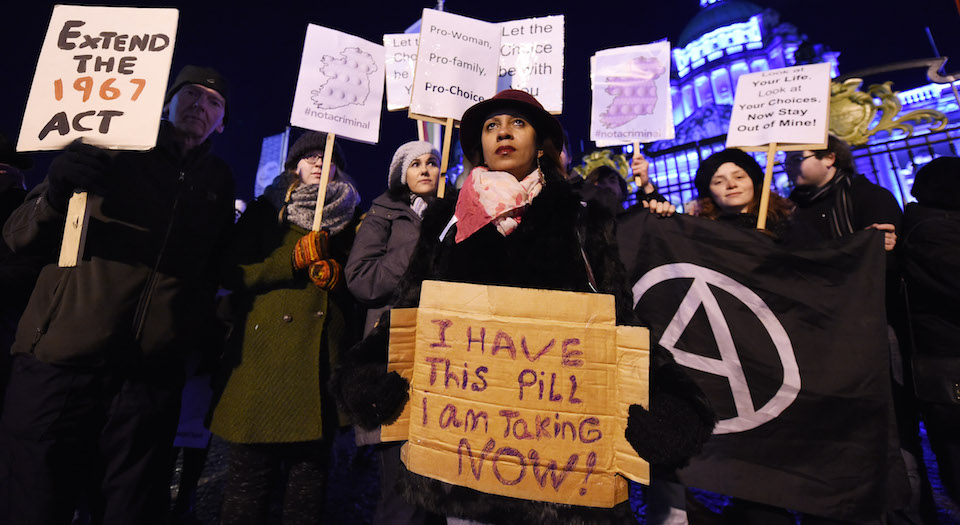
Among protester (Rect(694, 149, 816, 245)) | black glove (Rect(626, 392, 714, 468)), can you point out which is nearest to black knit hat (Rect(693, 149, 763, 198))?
protester (Rect(694, 149, 816, 245))

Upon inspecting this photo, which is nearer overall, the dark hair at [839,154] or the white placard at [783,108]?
the white placard at [783,108]

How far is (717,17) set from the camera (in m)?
48.2

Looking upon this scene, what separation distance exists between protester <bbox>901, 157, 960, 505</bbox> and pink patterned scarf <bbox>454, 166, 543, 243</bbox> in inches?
87.1

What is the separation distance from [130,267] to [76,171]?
512 mm

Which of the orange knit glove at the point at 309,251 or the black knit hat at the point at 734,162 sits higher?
the black knit hat at the point at 734,162

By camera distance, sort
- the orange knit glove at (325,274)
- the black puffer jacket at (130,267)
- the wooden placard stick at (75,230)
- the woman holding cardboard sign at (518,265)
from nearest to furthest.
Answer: the woman holding cardboard sign at (518,265)
the wooden placard stick at (75,230)
the black puffer jacket at (130,267)
the orange knit glove at (325,274)

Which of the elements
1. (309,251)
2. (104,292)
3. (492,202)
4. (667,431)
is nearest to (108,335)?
(104,292)

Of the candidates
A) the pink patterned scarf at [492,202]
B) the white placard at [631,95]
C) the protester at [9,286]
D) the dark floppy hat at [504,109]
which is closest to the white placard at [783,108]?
the white placard at [631,95]

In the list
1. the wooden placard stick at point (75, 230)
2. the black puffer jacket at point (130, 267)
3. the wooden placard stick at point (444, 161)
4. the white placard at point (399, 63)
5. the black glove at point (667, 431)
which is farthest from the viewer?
the white placard at point (399, 63)

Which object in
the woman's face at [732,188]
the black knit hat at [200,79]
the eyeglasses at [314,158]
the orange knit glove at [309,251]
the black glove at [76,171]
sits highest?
the black knit hat at [200,79]

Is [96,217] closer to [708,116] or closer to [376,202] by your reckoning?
[376,202]

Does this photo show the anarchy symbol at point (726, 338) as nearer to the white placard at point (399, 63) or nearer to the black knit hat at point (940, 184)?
the black knit hat at point (940, 184)

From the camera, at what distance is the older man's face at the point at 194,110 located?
8.12 ft

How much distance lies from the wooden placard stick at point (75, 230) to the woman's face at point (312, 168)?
1.23 metres
